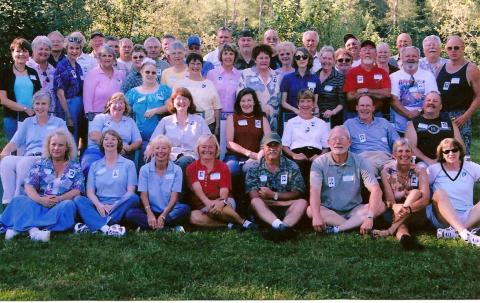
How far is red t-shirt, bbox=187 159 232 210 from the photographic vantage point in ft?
20.4

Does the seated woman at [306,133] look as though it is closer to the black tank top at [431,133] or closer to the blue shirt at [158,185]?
the black tank top at [431,133]

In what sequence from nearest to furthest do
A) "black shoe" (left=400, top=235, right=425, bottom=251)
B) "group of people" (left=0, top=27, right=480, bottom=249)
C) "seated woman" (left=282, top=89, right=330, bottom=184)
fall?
"black shoe" (left=400, top=235, right=425, bottom=251) < "group of people" (left=0, top=27, right=480, bottom=249) < "seated woman" (left=282, top=89, right=330, bottom=184)

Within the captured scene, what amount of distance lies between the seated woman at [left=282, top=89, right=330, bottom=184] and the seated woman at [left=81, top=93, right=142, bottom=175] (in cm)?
169

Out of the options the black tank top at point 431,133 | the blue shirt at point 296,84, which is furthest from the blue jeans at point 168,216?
the black tank top at point 431,133

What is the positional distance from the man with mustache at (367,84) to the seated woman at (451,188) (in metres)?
1.41

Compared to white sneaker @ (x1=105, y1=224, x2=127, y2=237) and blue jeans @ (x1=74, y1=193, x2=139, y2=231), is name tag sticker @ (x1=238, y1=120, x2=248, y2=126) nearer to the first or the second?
blue jeans @ (x1=74, y1=193, x2=139, y2=231)

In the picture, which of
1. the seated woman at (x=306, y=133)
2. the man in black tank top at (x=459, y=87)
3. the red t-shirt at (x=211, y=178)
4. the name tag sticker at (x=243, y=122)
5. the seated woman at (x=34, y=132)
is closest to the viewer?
the red t-shirt at (x=211, y=178)

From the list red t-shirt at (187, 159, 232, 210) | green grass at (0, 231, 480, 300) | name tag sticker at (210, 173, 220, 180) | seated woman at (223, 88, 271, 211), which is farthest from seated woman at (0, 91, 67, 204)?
seated woman at (223, 88, 271, 211)

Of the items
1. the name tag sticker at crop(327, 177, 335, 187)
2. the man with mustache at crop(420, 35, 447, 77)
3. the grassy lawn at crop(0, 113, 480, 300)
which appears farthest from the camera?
the man with mustache at crop(420, 35, 447, 77)

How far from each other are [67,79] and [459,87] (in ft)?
15.5

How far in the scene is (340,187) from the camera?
604 cm

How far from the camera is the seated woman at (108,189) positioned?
587 centimetres

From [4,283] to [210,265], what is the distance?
1.53 meters

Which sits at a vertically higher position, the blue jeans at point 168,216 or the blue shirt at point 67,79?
the blue shirt at point 67,79
